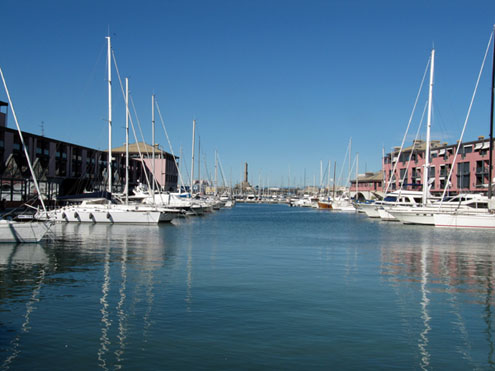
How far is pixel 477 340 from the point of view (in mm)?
11969

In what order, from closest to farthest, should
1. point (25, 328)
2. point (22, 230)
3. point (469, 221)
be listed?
point (25, 328), point (22, 230), point (469, 221)

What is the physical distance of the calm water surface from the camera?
418 inches

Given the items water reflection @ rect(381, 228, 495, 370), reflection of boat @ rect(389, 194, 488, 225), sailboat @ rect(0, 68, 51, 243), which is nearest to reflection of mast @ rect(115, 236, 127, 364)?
water reflection @ rect(381, 228, 495, 370)

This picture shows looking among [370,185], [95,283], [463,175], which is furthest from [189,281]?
[370,185]

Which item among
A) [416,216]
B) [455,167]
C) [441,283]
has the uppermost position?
[455,167]

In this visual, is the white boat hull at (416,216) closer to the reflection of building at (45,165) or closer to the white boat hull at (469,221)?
the white boat hull at (469,221)

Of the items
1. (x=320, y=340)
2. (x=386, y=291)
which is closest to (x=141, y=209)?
(x=386, y=291)

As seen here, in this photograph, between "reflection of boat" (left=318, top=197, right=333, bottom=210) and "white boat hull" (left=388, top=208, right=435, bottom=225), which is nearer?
"white boat hull" (left=388, top=208, right=435, bottom=225)

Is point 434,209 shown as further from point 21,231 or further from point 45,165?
point 45,165

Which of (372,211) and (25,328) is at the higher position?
(372,211)

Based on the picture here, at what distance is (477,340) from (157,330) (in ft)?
24.7

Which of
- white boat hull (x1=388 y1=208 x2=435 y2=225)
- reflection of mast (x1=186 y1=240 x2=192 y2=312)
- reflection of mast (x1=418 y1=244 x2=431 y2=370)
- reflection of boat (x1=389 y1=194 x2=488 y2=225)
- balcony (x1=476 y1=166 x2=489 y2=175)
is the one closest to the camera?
reflection of mast (x1=418 y1=244 x2=431 y2=370)

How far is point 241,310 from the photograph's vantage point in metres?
14.4

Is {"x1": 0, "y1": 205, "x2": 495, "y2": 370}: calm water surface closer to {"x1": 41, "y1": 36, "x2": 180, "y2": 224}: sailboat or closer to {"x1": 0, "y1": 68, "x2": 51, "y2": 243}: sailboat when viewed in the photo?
{"x1": 0, "y1": 68, "x2": 51, "y2": 243}: sailboat
